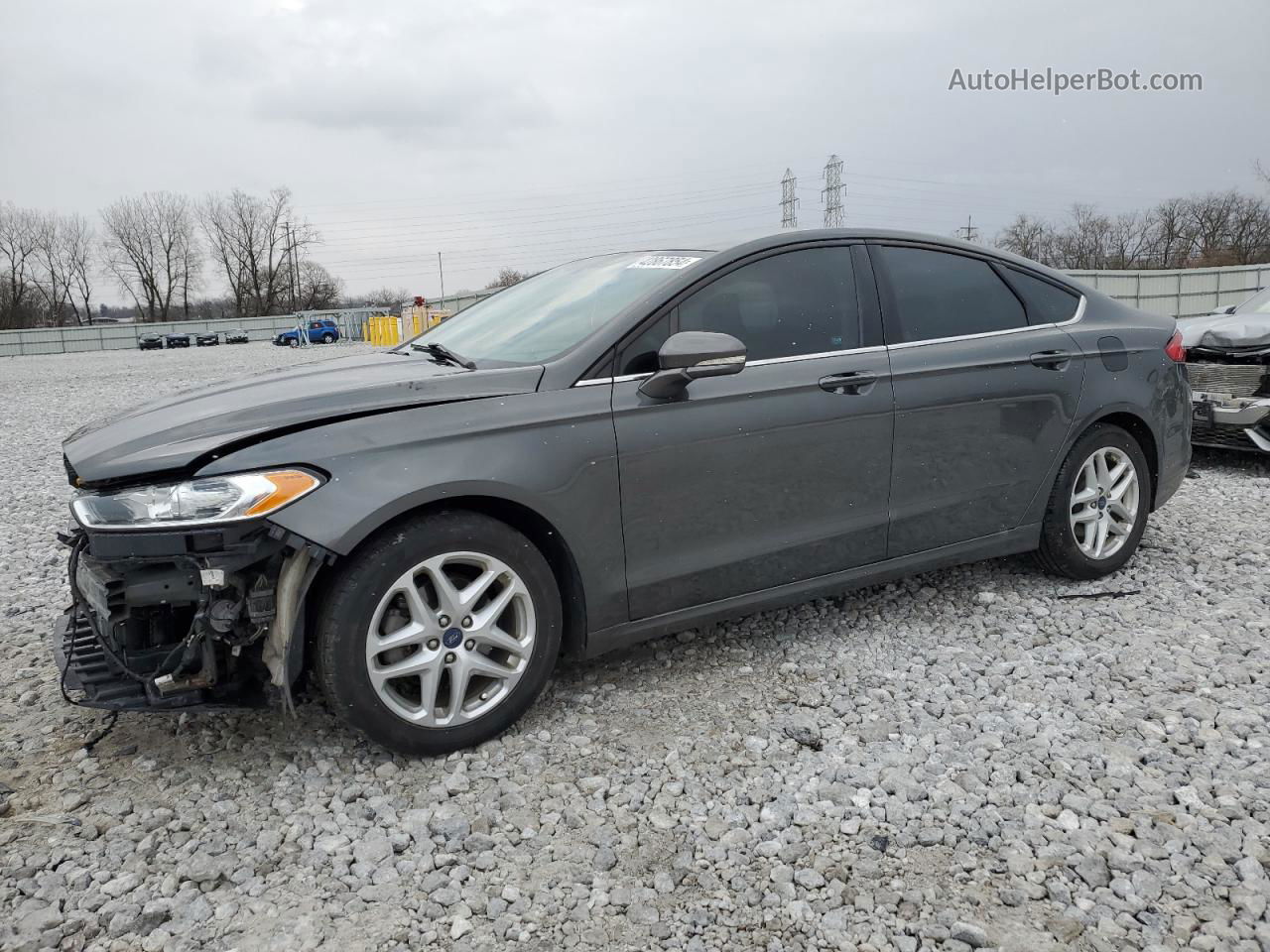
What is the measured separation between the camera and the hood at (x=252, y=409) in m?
2.63

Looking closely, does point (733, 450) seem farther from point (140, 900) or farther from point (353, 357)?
point (140, 900)

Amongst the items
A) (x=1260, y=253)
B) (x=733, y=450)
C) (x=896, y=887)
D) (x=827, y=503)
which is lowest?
(x=896, y=887)

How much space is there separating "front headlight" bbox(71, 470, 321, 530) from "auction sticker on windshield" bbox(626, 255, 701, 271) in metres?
1.54

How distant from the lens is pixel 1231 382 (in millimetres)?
6855

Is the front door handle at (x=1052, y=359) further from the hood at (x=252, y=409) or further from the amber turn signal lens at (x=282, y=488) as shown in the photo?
the amber turn signal lens at (x=282, y=488)

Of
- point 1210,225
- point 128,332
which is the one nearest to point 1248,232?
point 1210,225

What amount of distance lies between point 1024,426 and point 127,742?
361 centimetres

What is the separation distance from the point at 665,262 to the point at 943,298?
125 centimetres

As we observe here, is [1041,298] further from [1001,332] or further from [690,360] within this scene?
[690,360]

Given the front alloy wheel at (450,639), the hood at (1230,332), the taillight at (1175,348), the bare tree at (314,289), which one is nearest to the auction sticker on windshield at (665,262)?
the front alloy wheel at (450,639)

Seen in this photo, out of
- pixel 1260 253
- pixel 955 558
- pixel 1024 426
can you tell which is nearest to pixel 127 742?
pixel 955 558

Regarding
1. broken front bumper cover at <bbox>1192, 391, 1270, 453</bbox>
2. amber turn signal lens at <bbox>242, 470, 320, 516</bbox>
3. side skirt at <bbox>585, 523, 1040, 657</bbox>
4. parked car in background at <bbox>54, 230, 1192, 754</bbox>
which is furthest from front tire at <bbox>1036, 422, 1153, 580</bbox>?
amber turn signal lens at <bbox>242, 470, 320, 516</bbox>

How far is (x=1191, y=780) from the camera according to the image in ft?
8.84

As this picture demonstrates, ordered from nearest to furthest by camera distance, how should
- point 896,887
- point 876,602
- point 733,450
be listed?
point 896,887, point 733,450, point 876,602
